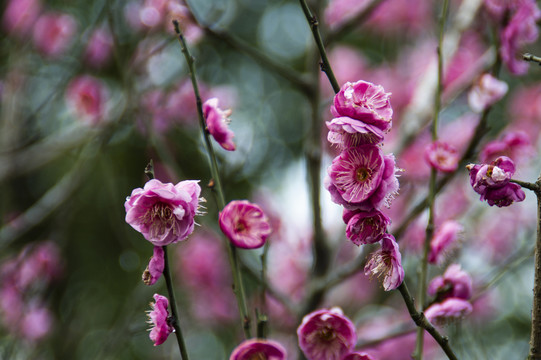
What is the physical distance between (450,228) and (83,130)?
173cm

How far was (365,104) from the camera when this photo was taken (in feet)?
2.35

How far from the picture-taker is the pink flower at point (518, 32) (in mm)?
1279

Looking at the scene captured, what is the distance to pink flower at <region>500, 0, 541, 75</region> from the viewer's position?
128cm

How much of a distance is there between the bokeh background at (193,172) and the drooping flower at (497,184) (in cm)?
41

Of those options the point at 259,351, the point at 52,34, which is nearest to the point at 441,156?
the point at 259,351

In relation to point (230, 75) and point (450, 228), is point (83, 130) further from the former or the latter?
point (230, 75)

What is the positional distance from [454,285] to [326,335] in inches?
11.7

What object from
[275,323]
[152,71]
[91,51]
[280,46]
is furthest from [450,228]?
[280,46]

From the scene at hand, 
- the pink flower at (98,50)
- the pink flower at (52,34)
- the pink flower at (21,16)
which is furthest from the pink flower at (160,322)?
the pink flower at (52,34)

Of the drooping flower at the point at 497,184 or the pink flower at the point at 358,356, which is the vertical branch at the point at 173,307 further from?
the drooping flower at the point at 497,184

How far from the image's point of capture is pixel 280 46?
204 inches

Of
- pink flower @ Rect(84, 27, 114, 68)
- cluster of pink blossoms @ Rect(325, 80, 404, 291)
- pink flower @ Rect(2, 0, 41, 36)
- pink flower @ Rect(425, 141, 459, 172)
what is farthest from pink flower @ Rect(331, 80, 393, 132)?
pink flower @ Rect(84, 27, 114, 68)

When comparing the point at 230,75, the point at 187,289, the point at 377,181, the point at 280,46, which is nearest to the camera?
the point at 377,181

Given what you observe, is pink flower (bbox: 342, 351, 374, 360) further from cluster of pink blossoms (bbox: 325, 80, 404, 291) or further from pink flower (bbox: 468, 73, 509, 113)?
pink flower (bbox: 468, 73, 509, 113)
